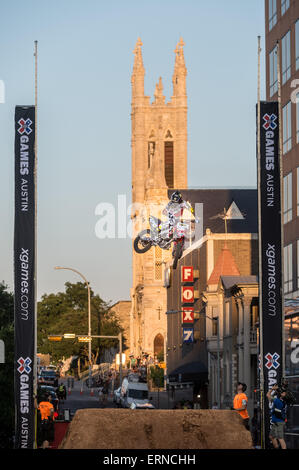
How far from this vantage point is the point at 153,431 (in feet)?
50.8

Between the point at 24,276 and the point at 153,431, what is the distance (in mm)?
12351

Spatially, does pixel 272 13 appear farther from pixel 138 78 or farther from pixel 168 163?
pixel 138 78

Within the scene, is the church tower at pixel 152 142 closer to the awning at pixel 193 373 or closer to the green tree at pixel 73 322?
the green tree at pixel 73 322

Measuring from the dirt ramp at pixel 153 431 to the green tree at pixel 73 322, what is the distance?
98.9 metres

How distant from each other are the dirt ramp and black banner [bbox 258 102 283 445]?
10.1 metres

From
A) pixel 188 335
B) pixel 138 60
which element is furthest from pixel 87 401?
pixel 138 60

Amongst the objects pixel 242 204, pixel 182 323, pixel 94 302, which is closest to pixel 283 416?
pixel 182 323

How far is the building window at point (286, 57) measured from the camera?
167 ft

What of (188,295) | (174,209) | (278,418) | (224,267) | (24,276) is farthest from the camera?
(188,295)

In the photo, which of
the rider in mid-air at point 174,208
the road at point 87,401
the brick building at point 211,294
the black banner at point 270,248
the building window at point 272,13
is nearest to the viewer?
the black banner at point 270,248

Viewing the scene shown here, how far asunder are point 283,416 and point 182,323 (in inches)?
2335

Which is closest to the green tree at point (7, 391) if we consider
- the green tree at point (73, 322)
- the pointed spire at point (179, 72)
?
the green tree at point (73, 322)

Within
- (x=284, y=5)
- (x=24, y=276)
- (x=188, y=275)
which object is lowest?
(x=24, y=276)

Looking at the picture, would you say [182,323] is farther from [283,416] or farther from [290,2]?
[283,416]
